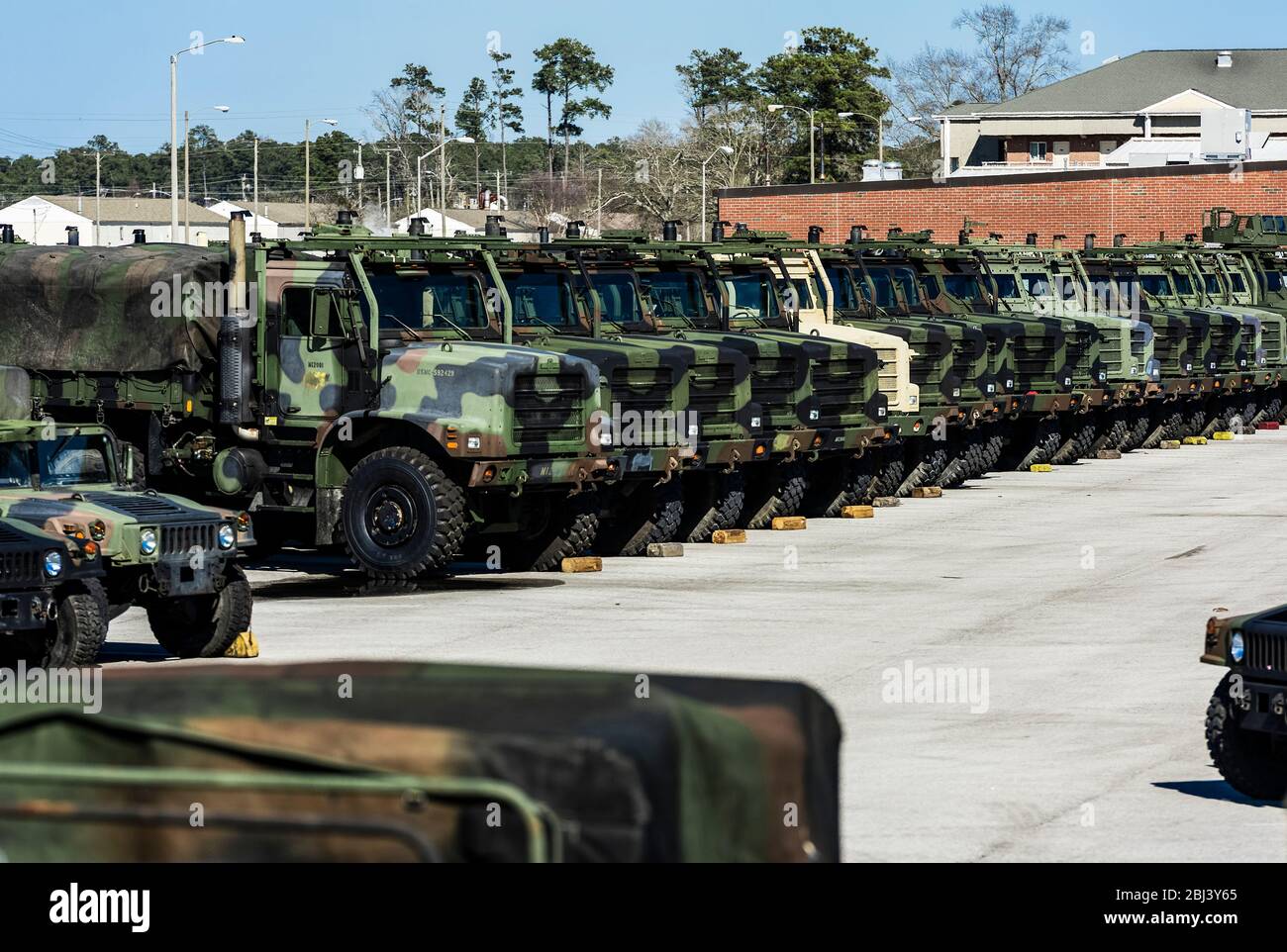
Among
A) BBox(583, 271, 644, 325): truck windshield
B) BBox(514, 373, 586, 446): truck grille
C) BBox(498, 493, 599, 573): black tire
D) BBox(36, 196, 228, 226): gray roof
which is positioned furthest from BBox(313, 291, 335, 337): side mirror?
BBox(36, 196, 228, 226): gray roof

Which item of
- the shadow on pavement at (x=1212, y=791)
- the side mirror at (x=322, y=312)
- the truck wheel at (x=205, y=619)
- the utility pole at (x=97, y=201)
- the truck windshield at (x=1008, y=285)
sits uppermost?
the utility pole at (x=97, y=201)

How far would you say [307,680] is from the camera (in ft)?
14.4

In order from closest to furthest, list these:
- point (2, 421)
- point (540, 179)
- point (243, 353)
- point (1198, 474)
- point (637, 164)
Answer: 1. point (2, 421)
2. point (243, 353)
3. point (1198, 474)
4. point (637, 164)
5. point (540, 179)

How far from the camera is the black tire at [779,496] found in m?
22.6

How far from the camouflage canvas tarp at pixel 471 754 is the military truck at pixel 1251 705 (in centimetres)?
535

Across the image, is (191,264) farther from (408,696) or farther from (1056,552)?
(408,696)

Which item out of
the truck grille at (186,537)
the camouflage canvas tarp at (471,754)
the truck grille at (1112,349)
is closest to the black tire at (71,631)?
the truck grille at (186,537)

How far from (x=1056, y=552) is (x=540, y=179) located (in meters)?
88.5

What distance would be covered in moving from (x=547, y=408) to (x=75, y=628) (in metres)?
6.22

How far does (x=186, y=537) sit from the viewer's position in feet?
44.3

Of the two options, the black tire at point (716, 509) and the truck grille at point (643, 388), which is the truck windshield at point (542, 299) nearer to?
the truck grille at point (643, 388)

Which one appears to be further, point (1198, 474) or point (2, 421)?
point (1198, 474)

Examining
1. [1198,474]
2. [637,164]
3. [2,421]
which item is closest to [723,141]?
[637,164]

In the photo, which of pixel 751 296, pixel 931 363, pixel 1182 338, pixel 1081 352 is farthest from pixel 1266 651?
pixel 1182 338
